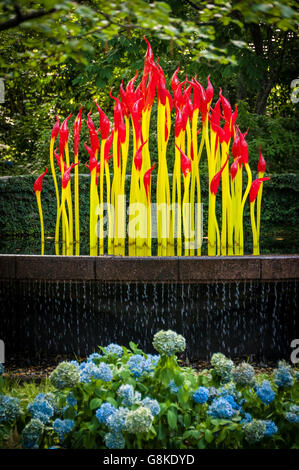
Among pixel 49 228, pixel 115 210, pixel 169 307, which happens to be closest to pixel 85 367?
pixel 169 307

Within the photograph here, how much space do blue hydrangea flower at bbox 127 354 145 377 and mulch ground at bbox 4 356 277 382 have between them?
4.26 ft

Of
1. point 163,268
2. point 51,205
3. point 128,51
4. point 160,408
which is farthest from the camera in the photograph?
point 128,51

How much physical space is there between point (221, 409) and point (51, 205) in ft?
20.9

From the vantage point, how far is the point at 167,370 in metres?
2.24

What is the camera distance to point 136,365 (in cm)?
236

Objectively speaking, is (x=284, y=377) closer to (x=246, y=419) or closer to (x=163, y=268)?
(x=246, y=419)

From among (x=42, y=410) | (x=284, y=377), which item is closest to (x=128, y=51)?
(x=284, y=377)

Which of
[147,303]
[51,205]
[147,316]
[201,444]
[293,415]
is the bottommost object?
[51,205]

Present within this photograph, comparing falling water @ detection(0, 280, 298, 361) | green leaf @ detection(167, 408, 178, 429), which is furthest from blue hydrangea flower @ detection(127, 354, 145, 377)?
falling water @ detection(0, 280, 298, 361)

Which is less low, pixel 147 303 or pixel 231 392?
pixel 231 392

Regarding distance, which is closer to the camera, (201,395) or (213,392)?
(201,395)

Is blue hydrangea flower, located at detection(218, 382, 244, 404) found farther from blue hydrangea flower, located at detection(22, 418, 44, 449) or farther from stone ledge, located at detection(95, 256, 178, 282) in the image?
stone ledge, located at detection(95, 256, 178, 282)

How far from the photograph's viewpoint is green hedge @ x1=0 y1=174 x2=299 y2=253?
7.72m

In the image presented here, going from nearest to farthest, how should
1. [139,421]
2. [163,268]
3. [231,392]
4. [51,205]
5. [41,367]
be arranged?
1. [139,421]
2. [231,392]
3. [163,268]
4. [41,367]
5. [51,205]
